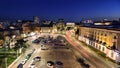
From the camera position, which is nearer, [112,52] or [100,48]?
[112,52]

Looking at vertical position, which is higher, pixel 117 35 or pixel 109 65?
pixel 117 35

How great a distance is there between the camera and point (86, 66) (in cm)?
3794

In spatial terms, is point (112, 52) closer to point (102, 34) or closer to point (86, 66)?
point (86, 66)

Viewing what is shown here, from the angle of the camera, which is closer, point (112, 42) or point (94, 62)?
point (94, 62)

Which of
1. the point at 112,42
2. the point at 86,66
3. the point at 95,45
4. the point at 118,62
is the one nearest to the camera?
the point at 86,66

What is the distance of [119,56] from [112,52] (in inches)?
141

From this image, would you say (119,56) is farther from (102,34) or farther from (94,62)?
(102,34)

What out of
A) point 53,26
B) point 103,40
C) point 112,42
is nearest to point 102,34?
point 103,40

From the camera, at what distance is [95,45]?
6381cm

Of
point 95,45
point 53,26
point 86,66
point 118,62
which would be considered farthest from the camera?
point 53,26

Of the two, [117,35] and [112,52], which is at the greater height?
[117,35]

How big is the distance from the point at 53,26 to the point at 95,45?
103242mm

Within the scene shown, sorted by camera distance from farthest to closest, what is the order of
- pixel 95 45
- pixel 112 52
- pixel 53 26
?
pixel 53 26 → pixel 95 45 → pixel 112 52

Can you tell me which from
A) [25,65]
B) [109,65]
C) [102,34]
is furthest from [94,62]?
A: [102,34]
